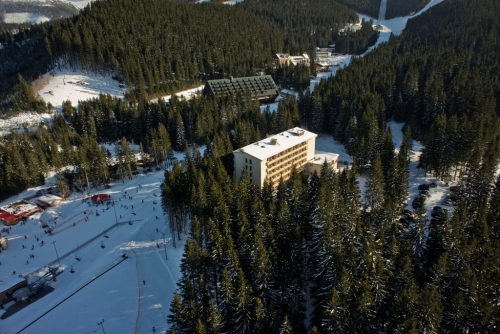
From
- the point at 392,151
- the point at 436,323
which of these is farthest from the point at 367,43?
the point at 436,323

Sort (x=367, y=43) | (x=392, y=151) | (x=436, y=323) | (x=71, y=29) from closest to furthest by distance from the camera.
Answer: (x=436, y=323) → (x=392, y=151) → (x=71, y=29) → (x=367, y=43)

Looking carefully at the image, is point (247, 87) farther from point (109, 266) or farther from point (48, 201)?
point (109, 266)

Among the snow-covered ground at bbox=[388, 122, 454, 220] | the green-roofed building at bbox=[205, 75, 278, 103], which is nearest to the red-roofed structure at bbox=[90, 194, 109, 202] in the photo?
the green-roofed building at bbox=[205, 75, 278, 103]

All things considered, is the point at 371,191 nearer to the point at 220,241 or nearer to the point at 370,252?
the point at 370,252

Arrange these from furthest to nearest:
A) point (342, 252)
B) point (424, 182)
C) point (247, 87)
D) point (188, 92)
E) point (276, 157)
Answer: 1. point (188, 92)
2. point (247, 87)
3. point (424, 182)
4. point (276, 157)
5. point (342, 252)

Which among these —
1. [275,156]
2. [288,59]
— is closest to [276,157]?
[275,156]
